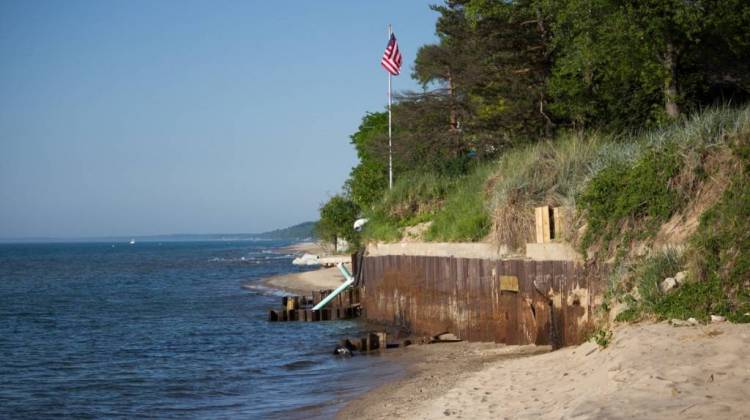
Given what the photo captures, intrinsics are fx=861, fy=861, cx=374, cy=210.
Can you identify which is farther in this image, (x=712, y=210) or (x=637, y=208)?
(x=637, y=208)

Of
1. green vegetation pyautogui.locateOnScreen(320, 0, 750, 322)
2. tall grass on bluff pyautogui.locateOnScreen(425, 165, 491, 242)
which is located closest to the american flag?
green vegetation pyautogui.locateOnScreen(320, 0, 750, 322)

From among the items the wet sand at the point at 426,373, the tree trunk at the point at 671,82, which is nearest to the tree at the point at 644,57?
the tree trunk at the point at 671,82

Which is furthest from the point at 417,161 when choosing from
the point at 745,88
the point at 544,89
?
the point at 745,88

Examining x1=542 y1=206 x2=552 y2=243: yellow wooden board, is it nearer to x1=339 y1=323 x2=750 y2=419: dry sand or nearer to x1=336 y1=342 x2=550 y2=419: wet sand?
x1=336 y1=342 x2=550 y2=419: wet sand

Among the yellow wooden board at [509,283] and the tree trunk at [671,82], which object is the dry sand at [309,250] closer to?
the tree trunk at [671,82]

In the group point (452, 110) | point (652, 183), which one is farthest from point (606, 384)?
point (452, 110)

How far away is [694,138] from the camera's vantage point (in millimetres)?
15117

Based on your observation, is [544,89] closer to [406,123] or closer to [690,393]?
[406,123]

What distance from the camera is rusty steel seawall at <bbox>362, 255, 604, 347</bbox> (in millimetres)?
15594

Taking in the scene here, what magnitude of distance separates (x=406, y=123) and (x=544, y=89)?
7.62m

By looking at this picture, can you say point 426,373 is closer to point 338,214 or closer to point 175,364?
point 175,364

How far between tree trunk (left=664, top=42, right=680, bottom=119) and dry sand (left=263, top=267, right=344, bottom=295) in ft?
67.7

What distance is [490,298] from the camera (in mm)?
18031

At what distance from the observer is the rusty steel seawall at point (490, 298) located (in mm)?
15594
